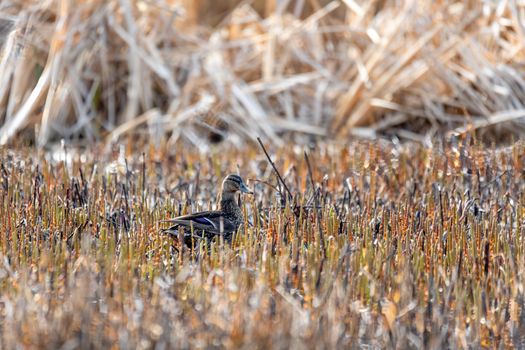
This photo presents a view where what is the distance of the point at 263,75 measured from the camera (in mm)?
9680

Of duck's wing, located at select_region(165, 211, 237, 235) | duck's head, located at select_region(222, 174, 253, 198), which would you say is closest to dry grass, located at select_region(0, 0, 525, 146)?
duck's head, located at select_region(222, 174, 253, 198)

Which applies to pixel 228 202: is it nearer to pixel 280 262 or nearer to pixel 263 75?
pixel 280 262

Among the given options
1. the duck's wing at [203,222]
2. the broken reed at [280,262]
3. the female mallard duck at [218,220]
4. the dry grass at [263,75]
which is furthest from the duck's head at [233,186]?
the dry grass at [263,75]

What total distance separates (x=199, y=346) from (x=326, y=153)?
171 inches

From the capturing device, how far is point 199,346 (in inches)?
118

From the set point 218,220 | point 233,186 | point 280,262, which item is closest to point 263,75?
point 233,186

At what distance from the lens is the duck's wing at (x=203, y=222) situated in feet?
14.8

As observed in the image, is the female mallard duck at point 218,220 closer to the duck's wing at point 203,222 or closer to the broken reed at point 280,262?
the duck's wing at point 203,222

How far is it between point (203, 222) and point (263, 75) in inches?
206

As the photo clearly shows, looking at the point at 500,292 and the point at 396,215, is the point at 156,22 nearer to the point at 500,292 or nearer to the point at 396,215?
the point at 396,215

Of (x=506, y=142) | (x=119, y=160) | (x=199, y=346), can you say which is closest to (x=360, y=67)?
(x=506, y=142)

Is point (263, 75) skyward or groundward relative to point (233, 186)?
skyward

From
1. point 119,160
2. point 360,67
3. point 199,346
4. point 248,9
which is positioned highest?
point 248,9

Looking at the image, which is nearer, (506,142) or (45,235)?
(45,235)
